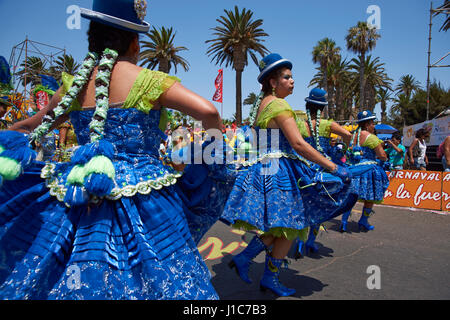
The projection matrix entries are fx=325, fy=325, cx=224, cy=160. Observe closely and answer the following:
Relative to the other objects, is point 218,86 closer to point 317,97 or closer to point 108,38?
point 317,97

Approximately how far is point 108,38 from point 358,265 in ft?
12.0

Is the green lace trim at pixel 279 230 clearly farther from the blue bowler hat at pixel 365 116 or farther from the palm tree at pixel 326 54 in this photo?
the palm tree at pixel 326 54

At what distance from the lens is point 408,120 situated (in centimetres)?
3747

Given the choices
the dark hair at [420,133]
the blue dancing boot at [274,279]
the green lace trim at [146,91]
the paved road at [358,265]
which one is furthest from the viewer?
the dark hair at [420,133]

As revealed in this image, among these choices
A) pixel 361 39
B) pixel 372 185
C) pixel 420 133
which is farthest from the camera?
pixel 361 39

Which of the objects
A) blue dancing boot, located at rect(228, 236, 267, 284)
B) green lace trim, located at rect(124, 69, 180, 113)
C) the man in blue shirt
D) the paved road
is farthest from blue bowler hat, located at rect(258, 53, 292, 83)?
the man in blue shirt

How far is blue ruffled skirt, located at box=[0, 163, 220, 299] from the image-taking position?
130 cm

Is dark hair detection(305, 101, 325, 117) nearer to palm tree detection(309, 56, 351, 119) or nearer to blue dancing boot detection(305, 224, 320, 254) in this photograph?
blue dancing boot detection(305, 224, 320, 254)

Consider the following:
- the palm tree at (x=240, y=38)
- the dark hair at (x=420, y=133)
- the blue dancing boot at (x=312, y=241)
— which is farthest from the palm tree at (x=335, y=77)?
the blue dancing boot at (x=312, y=241)

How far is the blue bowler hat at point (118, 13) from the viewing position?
1.58 meters

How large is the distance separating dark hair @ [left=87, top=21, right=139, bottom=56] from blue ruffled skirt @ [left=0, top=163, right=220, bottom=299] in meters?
0.76

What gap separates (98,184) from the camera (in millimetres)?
1340

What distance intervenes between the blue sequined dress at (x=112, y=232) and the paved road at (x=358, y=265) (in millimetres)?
1766

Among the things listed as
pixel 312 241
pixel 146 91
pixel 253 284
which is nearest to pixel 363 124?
pixel 312 241
